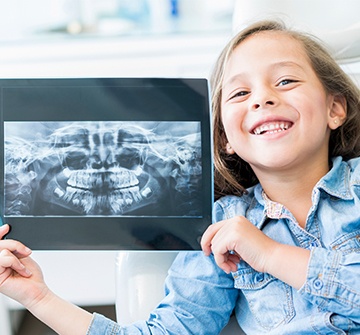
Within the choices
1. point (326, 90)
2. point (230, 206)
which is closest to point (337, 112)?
point (326, 90)

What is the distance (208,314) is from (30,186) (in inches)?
14.7

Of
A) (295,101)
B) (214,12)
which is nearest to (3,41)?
(214,12)

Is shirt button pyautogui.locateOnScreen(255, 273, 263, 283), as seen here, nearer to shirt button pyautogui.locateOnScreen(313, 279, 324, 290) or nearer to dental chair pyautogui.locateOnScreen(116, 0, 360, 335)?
shirt button pyautogui.locateOnScreen(313, 279, 324, 290)

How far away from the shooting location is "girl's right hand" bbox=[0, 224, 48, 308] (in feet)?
3.41

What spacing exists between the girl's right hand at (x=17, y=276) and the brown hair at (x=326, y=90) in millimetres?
372

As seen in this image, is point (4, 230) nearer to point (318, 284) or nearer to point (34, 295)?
point (34, 295)

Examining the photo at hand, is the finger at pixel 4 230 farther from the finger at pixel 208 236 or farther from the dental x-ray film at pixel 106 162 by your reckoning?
the finger at pixel 208 236

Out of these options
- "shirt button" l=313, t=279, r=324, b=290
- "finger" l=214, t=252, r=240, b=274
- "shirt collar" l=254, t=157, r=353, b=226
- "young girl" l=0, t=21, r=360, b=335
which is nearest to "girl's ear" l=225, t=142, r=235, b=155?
"young girl" l=0, t=21, r=360, b=335

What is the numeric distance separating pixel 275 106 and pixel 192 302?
1.19 ft

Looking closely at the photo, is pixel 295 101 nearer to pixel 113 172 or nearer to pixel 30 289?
pixel 113 172

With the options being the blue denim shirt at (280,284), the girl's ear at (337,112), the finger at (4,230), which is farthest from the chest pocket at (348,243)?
the finger at (4,230)

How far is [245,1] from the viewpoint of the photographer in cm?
150

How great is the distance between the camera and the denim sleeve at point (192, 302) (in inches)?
43.5

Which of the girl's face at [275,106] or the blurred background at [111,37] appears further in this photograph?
the blurred background at [111,37]
